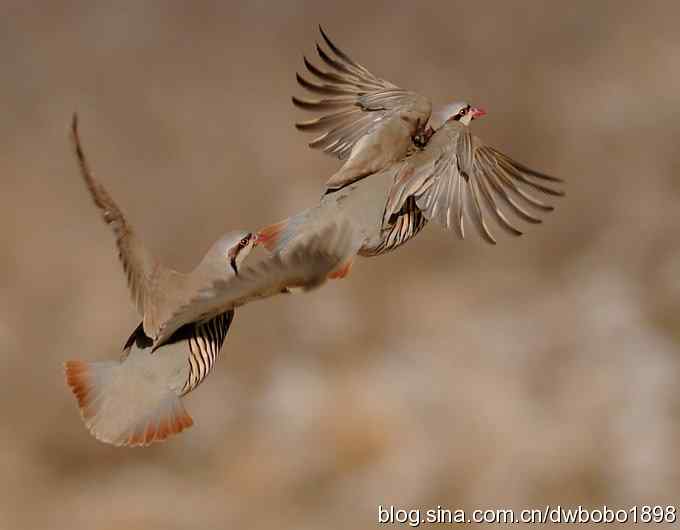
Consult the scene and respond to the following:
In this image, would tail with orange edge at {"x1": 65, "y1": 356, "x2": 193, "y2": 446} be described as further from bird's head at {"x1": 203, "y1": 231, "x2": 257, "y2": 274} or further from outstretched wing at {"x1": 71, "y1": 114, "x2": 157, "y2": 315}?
bird's head at {"x1": 203, "y1": 231, "x2": 257, "y2": 274}

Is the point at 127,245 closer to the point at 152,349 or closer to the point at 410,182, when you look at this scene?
the point at 152,349

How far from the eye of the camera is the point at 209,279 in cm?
236

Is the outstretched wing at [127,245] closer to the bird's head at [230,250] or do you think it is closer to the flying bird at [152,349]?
the flying bird at [152,349]

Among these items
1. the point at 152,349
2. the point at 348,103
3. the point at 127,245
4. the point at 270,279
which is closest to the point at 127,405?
the point at 152,349

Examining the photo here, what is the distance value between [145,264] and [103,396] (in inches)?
11.8

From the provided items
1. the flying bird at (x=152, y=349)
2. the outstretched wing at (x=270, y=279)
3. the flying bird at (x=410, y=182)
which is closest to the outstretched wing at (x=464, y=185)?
the flying bird at (x=410, y=182)

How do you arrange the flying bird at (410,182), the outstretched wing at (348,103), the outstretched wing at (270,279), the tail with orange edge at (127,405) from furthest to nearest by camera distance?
the outstretched wing at (348,103)
the flying bird at (410,182)
the tail with orange edge at (127,405)
the outstretched wing at (270,279)

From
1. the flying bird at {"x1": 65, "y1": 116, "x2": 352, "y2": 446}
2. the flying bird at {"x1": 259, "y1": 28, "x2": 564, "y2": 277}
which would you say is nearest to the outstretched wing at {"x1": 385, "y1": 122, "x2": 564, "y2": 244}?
the flying bird at {"x1": 259, "y1": 28, "x2": 564, "y2": 277}

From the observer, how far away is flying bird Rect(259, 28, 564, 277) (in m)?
2.50

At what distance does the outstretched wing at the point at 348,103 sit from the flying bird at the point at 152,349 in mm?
485

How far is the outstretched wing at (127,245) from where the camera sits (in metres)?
2.34

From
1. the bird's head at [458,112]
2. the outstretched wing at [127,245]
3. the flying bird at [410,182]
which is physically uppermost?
the bird's head at [458,112]

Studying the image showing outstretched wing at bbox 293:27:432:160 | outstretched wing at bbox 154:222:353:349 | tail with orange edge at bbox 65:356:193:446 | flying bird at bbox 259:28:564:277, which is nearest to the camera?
outstretched wing at bbox 154:222:353:349

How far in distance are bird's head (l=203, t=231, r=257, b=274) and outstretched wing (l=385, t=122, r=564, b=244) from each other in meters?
0.35
